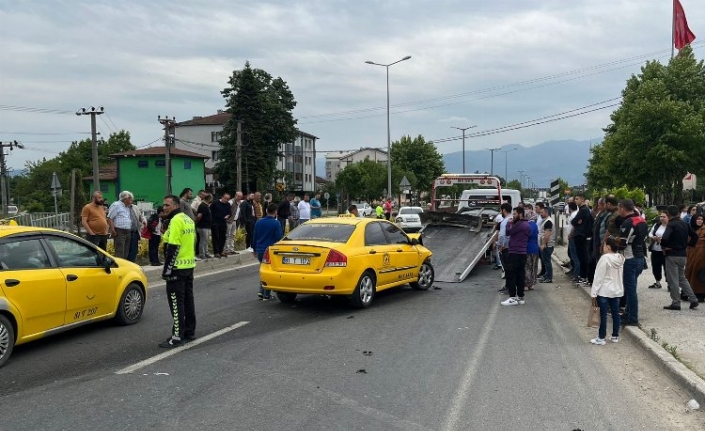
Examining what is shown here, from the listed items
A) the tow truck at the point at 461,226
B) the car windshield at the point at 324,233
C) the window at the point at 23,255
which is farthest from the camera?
the tow truck at the point at 461,226

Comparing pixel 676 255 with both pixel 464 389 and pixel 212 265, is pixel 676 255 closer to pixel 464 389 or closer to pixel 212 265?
pixel 464 389

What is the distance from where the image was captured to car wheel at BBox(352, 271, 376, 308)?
1009 cm

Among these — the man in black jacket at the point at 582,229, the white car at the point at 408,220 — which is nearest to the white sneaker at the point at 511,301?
the man in black jacket at the point at 582,229

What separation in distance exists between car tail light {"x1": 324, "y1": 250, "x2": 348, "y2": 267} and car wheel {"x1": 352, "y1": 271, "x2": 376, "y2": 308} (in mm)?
518

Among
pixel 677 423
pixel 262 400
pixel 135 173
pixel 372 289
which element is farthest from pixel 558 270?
pixel 135 173

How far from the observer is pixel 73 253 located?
304 inches

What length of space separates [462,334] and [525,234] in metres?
3.16

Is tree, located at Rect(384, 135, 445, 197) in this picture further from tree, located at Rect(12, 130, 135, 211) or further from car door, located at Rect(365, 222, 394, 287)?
car door, located at Rect(365, 222, 394, 287)

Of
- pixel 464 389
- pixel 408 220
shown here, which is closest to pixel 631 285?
pixel 464 389

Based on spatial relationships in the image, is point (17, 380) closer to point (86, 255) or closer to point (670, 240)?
point (86, 255)

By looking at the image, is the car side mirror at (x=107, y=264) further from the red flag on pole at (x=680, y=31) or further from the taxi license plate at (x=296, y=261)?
the red flag on pole at (x=680, y=31)

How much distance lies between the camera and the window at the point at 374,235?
10773mm

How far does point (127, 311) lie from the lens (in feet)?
28.2

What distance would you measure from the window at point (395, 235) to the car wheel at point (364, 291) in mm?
1207
